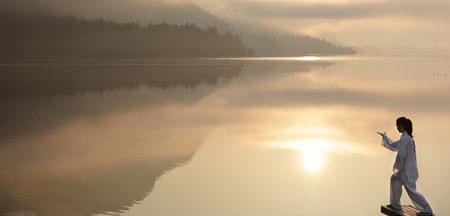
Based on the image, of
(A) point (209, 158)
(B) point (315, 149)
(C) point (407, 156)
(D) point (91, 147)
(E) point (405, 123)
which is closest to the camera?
(E) point (405, 123)

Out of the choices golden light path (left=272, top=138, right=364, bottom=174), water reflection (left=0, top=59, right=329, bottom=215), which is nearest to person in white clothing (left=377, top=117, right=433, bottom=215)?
water reflection (left=0, top=59, right=329, bottom=215)

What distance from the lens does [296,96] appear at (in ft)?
211

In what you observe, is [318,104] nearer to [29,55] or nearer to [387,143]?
[387,143]

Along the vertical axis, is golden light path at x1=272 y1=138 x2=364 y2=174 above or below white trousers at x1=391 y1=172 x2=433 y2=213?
below

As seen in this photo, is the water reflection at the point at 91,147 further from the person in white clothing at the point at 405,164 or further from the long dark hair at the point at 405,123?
the long dark hair at the point at 405,123

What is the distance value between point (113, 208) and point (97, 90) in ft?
182

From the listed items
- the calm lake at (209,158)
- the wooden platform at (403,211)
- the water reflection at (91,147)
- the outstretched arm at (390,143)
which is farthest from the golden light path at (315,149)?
the outstretched arm at (390,143)

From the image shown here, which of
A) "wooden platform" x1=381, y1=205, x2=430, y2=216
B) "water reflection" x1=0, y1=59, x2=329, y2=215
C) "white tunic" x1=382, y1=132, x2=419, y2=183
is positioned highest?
"white tunic" x1=382, y1=132, x2=419, y2=183

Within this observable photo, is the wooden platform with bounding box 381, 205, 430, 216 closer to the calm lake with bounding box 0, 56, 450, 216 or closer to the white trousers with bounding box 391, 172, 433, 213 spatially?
the white trousers with bounding box 391, 172, 433, 213

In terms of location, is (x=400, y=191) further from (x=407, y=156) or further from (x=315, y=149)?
(x=315, y=149)

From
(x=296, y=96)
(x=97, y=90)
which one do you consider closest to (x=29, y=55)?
(x=97, y=90)

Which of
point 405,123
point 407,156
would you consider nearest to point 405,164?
point 407,156

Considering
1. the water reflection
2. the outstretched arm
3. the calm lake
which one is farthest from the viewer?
the water reflection

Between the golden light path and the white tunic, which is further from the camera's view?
the golden light path
